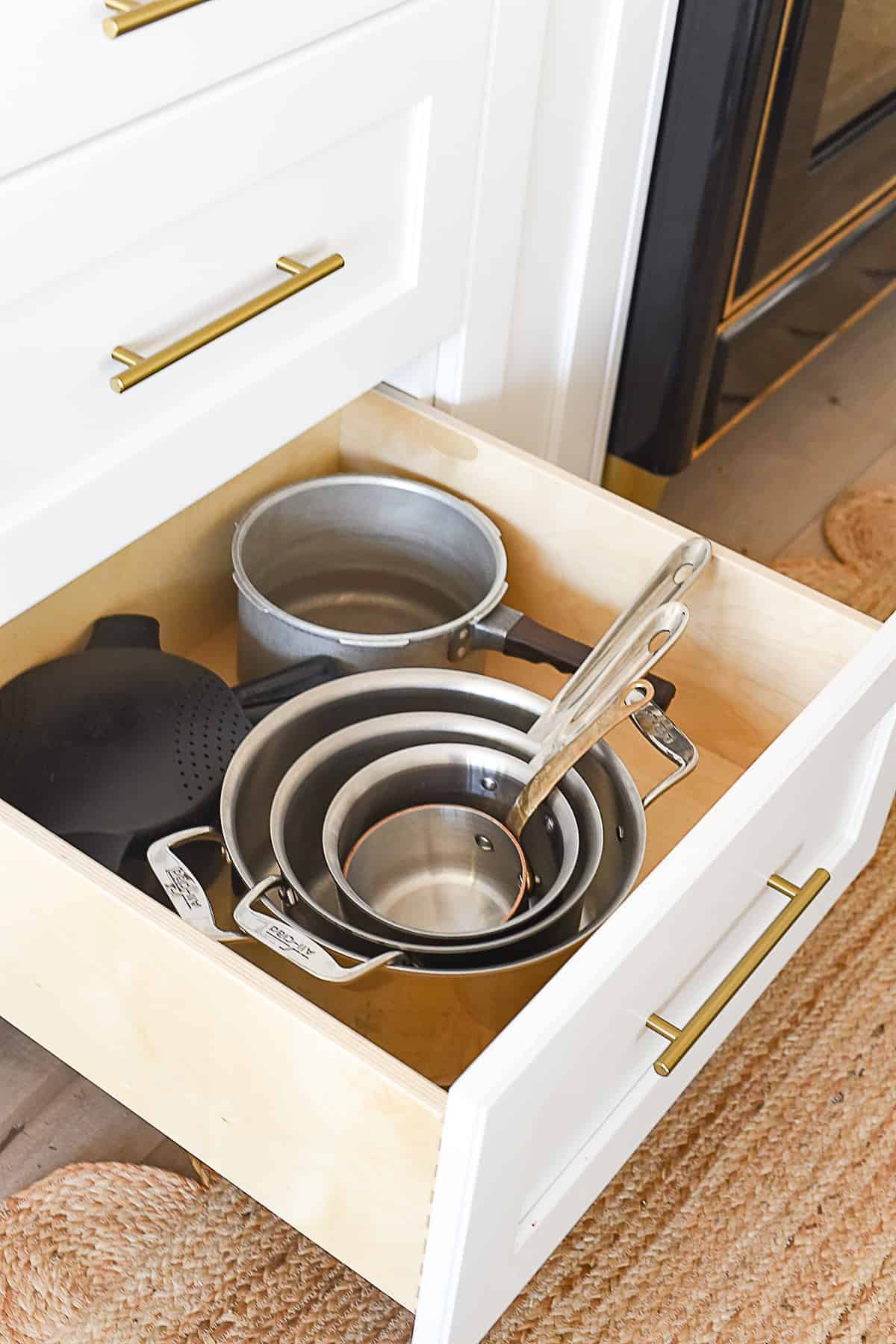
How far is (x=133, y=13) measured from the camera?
59cm

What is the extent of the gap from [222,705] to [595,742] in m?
0.23

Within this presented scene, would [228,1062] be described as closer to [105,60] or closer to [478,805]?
[478,805]

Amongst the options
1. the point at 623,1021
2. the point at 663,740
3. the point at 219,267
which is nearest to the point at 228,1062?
the point at 623,1021

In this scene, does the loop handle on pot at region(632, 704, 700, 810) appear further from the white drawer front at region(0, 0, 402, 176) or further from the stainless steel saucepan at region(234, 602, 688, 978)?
the white drawer front at region(0, 0, 402, 176)

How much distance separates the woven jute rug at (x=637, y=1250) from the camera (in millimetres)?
768

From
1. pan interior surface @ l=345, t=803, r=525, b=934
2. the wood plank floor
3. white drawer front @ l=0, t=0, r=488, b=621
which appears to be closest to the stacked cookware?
pan interior surface @ l=345, t=803, r=525, b=934

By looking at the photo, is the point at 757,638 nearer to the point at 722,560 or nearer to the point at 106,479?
the point at 722,560

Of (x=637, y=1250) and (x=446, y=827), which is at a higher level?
(x=446, y=827)

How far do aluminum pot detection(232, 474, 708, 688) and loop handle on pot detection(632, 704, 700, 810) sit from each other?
0.17 ft

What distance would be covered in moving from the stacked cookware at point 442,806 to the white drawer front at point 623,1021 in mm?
62

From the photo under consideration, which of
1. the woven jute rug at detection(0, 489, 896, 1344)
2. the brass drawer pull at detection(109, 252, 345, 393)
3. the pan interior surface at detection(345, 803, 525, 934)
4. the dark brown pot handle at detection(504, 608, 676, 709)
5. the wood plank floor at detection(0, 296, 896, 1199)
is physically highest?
the brass drawer pull at detection(109, 252, 345, 393)

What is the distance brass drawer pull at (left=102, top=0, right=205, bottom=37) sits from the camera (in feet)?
1.92

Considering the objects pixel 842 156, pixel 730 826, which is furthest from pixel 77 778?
pixel 842 156

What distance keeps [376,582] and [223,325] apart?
0.95 ft
